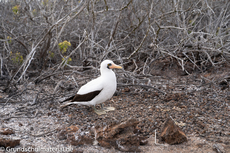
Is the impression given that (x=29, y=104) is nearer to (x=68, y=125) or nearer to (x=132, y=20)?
(x=68, y=125)

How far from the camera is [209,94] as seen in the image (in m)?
4.03

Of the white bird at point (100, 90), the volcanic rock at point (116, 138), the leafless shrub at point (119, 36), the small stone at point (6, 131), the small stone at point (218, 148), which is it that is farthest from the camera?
the leafless shrub at point (119, 36)

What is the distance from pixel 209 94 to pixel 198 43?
101cm

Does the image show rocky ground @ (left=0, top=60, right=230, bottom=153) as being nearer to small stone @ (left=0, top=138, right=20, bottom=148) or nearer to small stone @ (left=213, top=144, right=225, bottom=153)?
small stone @ (left=213, top=144, right=225, bottom=153)

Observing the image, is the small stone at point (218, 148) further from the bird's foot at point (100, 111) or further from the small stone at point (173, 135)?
the bird's foot at point (100, 111)

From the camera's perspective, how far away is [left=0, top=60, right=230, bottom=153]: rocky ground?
8.68 ft

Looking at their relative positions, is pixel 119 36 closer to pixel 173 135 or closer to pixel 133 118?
pixel 133 118

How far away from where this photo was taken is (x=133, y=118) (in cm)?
280

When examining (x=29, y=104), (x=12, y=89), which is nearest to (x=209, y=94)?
(x=29, y=104)

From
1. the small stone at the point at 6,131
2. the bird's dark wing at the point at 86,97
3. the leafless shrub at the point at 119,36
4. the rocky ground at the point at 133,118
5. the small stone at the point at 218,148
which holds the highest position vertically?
the leafless shrub at the point at 119,36

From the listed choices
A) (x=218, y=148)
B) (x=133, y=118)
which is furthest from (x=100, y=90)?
(x=218, y=148)

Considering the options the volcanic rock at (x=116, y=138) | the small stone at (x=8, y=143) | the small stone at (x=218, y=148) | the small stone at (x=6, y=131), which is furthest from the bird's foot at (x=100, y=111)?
the small stone at (x=218, y=148)

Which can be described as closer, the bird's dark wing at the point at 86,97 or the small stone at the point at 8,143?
the small stone at the point at 8,143

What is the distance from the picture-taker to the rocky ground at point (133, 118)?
8.68 feet
